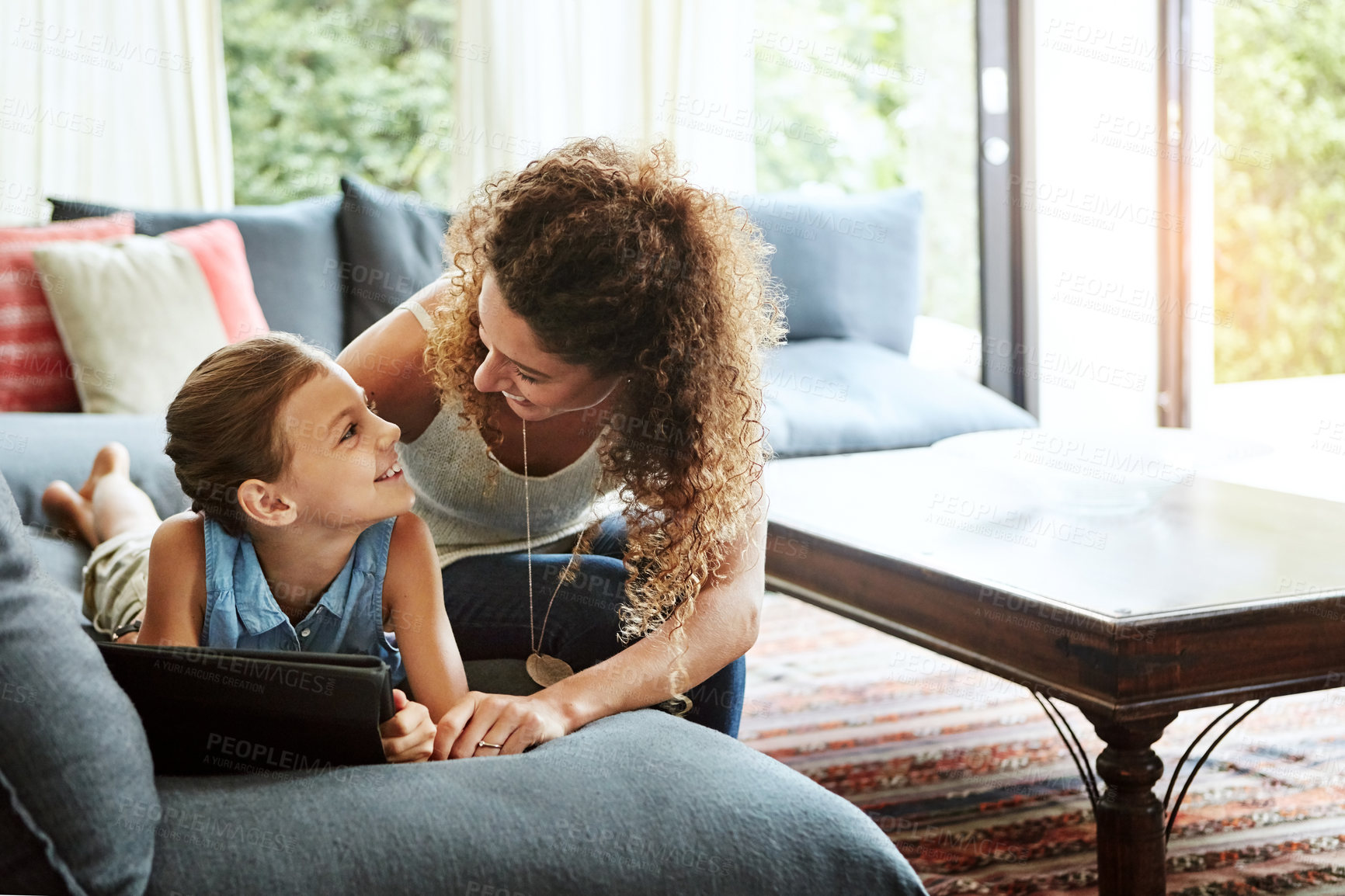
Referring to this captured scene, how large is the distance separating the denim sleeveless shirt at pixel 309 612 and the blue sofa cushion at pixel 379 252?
1937 millimetres

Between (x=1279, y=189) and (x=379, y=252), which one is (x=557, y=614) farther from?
(x=1279, y=189)

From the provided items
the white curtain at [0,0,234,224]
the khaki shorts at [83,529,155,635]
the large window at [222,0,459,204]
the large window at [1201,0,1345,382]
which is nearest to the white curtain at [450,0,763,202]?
the white curtain at [0,0,234,224]

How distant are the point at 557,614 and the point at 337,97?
14.4ft

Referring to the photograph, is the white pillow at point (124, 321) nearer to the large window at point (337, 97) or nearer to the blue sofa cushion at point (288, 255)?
the blue sofa cushion at point (288, 255)

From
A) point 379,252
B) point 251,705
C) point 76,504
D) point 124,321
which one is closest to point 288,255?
point 379,252

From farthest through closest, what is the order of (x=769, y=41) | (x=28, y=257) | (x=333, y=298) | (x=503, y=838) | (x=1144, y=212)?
(x=769, y=41) → (x=1144, y=212) → (x=333, y=298) → (x=28, y=257) → (x=503, y=838)

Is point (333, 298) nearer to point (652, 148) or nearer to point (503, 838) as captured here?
point (652, 148)

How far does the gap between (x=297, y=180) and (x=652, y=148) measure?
431cm

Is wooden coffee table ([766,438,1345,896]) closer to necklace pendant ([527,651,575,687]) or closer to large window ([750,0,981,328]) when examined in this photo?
necklace pendant ([527,651,575,687])

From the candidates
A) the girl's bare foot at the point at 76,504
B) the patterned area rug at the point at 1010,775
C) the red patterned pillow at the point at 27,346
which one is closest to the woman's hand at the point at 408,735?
the patterned area rug at the point at 1010,775

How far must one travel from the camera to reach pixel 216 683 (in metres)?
0.88

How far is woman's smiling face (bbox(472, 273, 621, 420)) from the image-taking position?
1185 millimetres

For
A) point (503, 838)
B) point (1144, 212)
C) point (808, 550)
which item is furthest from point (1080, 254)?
point (503, 838)

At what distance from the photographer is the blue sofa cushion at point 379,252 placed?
315 cm
